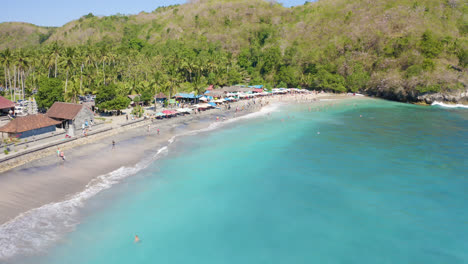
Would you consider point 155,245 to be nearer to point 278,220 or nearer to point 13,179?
point 278,220

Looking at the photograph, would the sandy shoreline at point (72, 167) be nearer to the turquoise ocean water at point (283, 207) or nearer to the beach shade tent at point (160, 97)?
the turquoise ocean water at point (283, 207)

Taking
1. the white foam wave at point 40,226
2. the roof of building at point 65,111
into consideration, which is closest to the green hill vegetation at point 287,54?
the roof of building at point 65,111

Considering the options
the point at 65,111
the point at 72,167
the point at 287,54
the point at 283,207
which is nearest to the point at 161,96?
the point at 65,111

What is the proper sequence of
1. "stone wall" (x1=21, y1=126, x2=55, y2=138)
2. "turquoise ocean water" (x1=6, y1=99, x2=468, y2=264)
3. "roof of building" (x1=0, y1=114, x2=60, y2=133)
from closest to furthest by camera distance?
"turquoise ocean water" (x1=6, y1=99, x2=468, y2=264) < "roof of building" (x1=0, y1=114, x2=60, y2=133) < "stone wall" (x1=21, y1=126, x2=55, y2=138)

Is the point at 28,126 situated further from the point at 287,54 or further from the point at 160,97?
the point at 287,54

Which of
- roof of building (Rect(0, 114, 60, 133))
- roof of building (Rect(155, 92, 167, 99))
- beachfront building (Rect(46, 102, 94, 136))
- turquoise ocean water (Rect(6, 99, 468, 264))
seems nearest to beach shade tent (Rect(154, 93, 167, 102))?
roof of building (Rect(155, 92, 167, 99))

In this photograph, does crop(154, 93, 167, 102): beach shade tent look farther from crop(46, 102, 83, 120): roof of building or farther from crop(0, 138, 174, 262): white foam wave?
crop(0, 138, 174, 262): white foam wave
